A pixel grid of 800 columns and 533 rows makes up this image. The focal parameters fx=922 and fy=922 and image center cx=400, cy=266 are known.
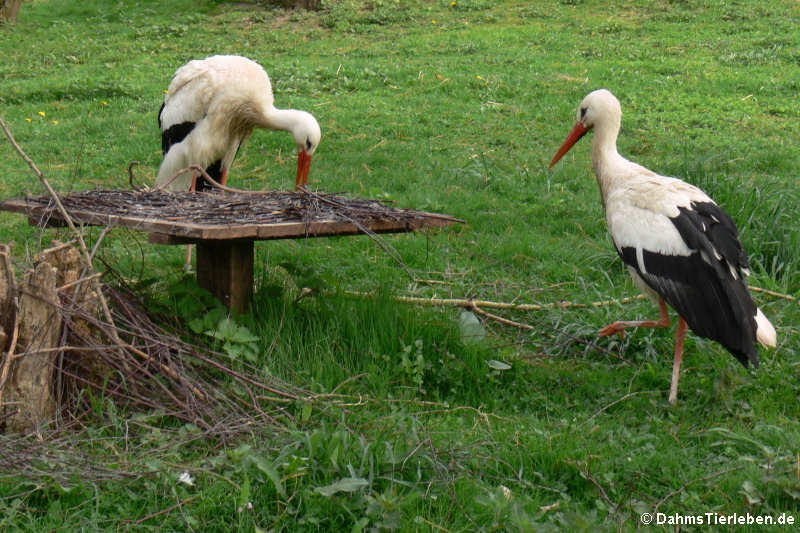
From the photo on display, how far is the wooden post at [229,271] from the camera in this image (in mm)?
4457

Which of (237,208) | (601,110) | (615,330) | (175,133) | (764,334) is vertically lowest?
(615,330)

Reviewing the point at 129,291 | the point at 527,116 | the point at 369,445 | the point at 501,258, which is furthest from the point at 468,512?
the point at 527,116

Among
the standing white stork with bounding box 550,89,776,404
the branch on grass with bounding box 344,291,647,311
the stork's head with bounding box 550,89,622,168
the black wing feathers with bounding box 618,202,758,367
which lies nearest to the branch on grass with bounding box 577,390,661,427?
the standing white stork with bounding box 550,89,776,404

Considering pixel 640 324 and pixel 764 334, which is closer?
pixel 764 334

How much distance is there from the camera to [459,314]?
5012 mm

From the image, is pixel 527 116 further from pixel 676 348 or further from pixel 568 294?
pixel 676 348

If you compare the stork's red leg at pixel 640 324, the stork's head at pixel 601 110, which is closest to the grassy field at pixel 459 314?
the stork's red leg at pixel 640 324

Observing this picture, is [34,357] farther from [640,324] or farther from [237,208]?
[640,324]

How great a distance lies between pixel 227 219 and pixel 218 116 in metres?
2.88

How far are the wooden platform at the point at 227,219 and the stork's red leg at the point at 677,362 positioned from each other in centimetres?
125

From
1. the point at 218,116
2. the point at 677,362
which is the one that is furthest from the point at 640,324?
the point at 218,116

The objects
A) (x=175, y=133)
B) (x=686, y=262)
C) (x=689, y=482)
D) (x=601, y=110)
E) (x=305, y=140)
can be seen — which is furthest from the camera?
(x=175, y=133)

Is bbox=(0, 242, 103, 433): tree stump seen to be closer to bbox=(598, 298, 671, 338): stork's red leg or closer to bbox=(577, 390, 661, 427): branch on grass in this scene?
bbox=(577, 390, 661, 427): branch on grass

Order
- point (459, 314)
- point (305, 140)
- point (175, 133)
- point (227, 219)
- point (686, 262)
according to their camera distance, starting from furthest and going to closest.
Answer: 1. point (175, 133)
2. point (305, 140)
3. point (459, 314)
4. point (686, 262)
5. point (227, 219)
